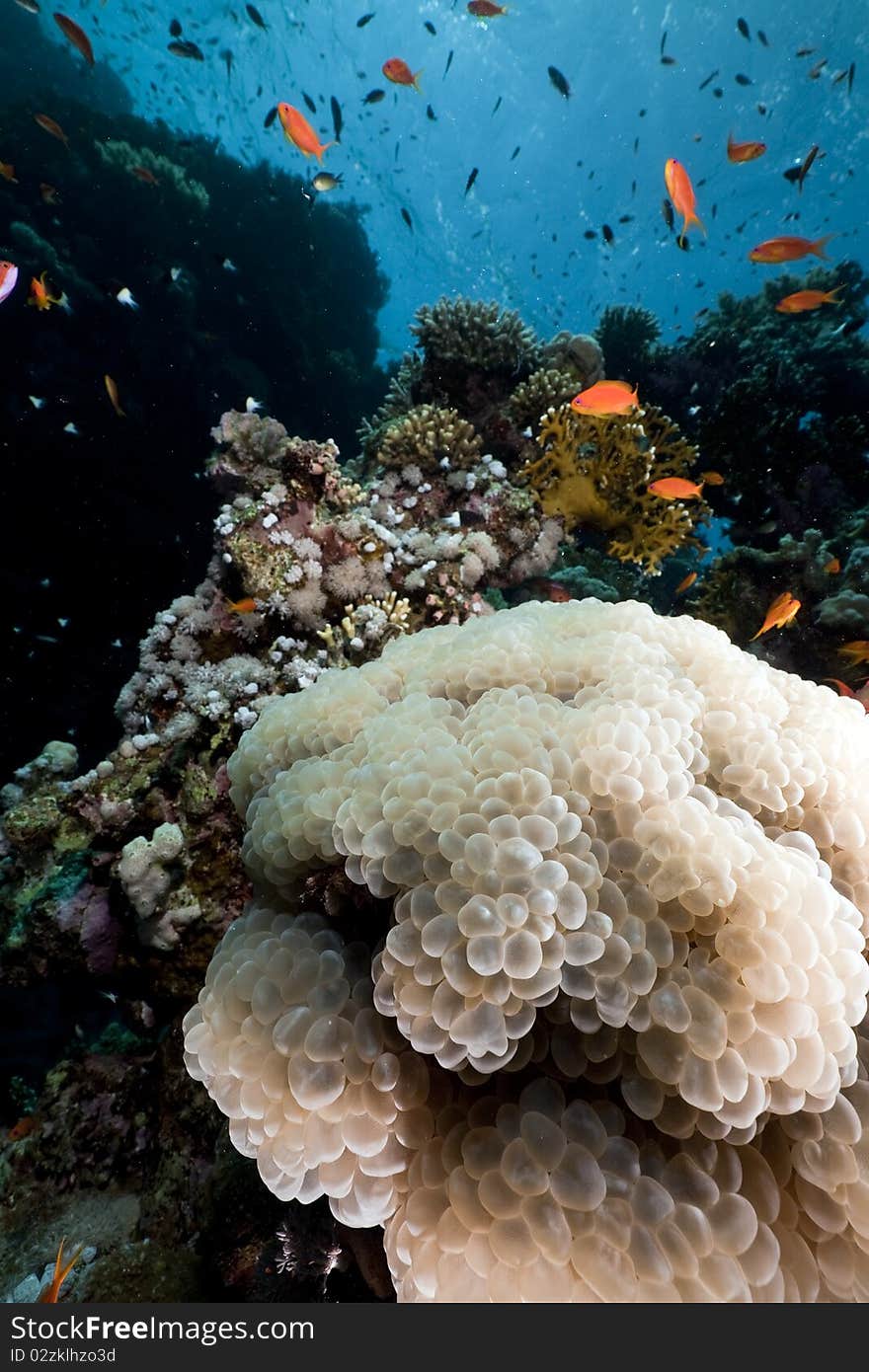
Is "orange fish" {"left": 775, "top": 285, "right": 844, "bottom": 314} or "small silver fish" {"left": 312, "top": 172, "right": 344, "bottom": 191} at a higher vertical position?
"small silver fish" {"left": 312, "top": 172, "right": 344, "bottom": 191}

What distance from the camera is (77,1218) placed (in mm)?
3115

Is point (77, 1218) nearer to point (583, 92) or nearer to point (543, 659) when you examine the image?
point (543, 659)

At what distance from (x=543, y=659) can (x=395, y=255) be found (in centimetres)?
5277

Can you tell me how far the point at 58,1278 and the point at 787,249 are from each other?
28.7 ft

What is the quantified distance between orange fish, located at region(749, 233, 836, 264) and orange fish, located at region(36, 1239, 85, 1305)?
27.9ft

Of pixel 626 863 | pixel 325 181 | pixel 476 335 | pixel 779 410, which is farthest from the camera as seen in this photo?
pixel 779 410

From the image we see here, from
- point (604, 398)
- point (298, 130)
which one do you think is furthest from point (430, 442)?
point (298, 130)

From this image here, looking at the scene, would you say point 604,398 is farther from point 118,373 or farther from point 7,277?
point 118,373

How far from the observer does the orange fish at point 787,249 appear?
5.09m

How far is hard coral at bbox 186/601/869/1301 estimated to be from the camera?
121cm

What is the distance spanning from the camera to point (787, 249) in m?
5.16

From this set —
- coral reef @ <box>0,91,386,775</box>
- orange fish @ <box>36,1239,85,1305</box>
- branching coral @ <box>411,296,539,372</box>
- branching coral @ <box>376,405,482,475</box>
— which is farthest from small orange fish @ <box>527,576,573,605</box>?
orange fish @ <box>36,1239,85,1305</box>

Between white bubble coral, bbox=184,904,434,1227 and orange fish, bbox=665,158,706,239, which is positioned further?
orange fish, bbox=665,158,706,239

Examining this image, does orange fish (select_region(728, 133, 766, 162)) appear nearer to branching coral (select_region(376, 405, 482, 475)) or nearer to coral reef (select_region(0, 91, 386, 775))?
branching coral (select_region(376, 405, 482, 475))
